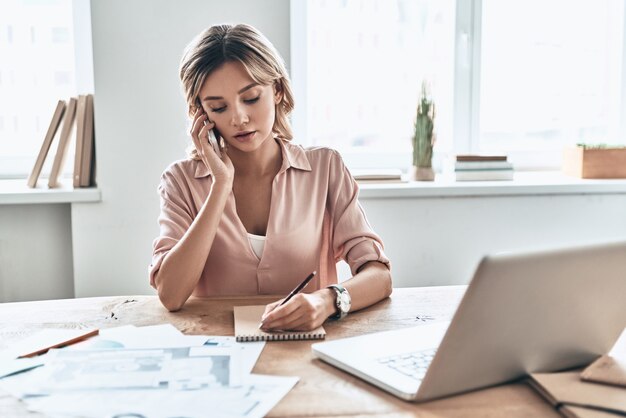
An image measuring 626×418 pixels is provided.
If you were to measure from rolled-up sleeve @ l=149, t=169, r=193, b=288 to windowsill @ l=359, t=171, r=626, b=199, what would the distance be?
3.39ft

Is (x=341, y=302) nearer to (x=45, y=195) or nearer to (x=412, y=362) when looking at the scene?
(x=412, y=362)

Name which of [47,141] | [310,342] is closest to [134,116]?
[47,141]

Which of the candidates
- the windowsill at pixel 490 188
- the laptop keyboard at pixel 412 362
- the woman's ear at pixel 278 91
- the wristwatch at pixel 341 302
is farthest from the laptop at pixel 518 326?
the windowsill at pixel 490 188

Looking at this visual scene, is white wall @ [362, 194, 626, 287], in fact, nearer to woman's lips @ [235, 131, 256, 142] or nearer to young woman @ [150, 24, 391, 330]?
young woman @ [150, 24, 391, 330]

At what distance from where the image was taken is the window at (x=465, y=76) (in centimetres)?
302

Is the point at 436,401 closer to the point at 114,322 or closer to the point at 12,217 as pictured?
the point at 114,322

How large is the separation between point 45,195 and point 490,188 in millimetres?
1581

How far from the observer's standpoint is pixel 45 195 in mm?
2580

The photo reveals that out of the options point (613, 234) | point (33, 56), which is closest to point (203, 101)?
point (33, 56)

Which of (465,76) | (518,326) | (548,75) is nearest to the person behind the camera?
(518,326)

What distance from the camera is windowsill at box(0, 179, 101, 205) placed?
2.55m

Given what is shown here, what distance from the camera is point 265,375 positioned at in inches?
44.2

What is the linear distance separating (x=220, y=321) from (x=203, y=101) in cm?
59

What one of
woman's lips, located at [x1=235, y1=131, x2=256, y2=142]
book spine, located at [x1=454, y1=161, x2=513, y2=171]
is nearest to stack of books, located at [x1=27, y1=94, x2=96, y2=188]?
woman's lips, located at [x1=235, y1=131, x2=256, y2=142]
